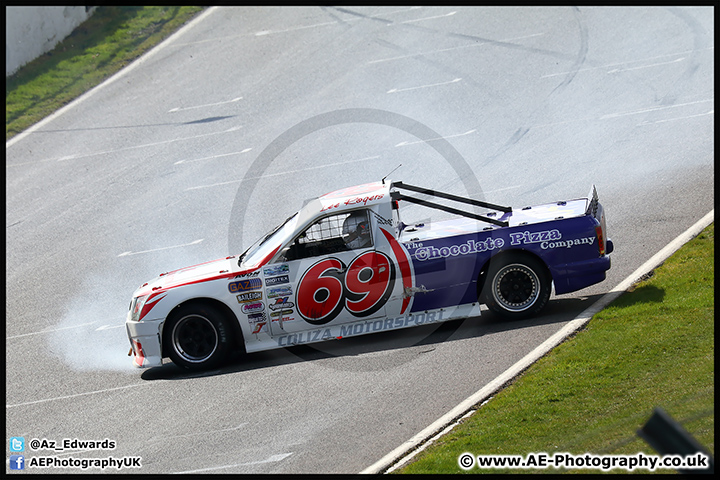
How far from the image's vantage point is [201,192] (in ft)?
54.4

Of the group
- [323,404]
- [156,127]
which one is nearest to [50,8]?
[156,127]

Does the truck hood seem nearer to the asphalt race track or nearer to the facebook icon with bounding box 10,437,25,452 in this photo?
the asphalt race track

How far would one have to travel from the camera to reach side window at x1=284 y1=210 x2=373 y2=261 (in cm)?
934

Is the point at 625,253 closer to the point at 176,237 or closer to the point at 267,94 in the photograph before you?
the point at 176,237

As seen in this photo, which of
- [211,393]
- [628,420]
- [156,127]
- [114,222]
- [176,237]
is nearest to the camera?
[628,420]

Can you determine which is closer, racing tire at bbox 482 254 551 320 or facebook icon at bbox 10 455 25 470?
facebook icon at bbox 10 455 25 470

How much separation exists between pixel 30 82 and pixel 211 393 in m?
17.5

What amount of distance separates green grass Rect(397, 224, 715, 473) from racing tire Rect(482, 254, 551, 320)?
2.51ft

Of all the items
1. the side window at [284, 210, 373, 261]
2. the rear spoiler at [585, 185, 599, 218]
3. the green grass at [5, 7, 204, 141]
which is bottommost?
the side window at [284, 210, 373, 261]

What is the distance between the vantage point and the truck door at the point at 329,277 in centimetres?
926

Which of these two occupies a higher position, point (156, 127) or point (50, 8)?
point (50, 8)

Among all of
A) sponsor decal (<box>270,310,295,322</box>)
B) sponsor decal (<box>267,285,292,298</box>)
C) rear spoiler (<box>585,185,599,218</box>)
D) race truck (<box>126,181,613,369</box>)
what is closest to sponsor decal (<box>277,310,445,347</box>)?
race truck (<box>126,181,613,369</box>)

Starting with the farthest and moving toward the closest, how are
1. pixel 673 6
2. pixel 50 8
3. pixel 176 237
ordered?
pixel 50 8, pixel 673 6, pixel 176 237

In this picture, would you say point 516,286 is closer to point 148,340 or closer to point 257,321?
point 257,321
